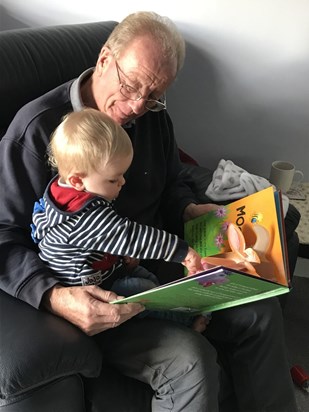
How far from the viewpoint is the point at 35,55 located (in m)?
1.30

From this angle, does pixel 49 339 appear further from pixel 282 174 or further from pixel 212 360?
Result: pixel 282 174

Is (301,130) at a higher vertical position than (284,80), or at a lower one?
lower

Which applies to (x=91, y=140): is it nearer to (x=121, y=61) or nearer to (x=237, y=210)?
(x=121, y=61)

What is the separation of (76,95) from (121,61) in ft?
0.46

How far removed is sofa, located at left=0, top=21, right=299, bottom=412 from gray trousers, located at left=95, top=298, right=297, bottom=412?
0.24 ft

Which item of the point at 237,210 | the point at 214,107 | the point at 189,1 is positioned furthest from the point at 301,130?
the point at 237,210

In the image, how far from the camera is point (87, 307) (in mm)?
948

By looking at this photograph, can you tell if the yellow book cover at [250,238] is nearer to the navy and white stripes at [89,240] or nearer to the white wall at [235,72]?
the navy and white stripes at [89,240]

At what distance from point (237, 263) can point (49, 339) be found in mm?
439

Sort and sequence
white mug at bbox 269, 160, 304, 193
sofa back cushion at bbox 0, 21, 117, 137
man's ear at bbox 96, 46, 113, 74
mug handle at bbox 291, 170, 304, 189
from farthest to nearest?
mug handle at bbox 291, 170, 304, 189 < white mug at bbox 269, 160, 304, 193 < sofa back cushion at bbox 0, 21, 117, 137 < man's ear at bbox 96, 46, 113, 74

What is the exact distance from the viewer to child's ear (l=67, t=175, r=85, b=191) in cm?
95

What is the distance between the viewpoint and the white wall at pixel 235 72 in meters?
1.72

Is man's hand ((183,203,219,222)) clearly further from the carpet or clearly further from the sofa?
the carpet

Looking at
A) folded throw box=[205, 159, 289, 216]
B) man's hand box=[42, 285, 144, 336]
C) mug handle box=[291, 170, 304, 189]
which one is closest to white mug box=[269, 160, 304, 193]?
mug handle box=[291, 170, 304, 189]
